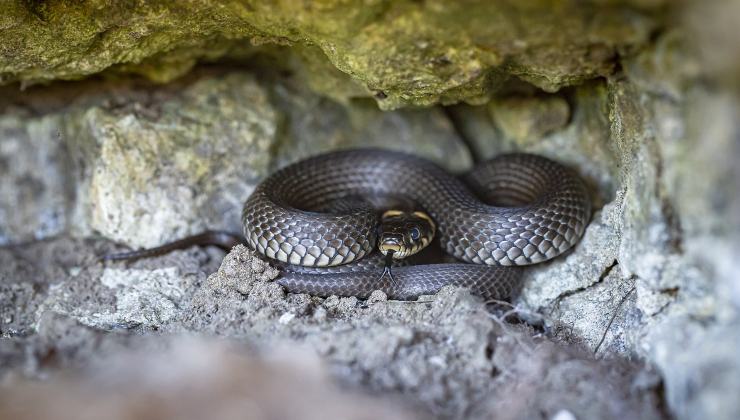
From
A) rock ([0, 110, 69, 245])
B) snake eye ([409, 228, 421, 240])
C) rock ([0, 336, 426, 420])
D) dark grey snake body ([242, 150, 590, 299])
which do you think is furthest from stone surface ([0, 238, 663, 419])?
rock ([0, 110, 69, 245])

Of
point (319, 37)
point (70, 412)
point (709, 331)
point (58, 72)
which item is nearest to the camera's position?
point (70, 412)

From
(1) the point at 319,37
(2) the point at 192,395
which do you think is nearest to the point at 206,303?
(2) the point at 192,395

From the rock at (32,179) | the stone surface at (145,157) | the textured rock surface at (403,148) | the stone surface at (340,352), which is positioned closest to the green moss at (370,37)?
the textured rock surface at (403,148)

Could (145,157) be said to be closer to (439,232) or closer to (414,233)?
(414,233)

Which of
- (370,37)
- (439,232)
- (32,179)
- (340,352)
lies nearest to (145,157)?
(32,179)

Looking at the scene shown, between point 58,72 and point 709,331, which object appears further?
point 58,72

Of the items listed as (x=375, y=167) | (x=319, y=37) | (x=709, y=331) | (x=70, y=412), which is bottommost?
(x=70, y=412)

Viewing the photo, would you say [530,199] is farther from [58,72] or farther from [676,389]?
[58,72]
